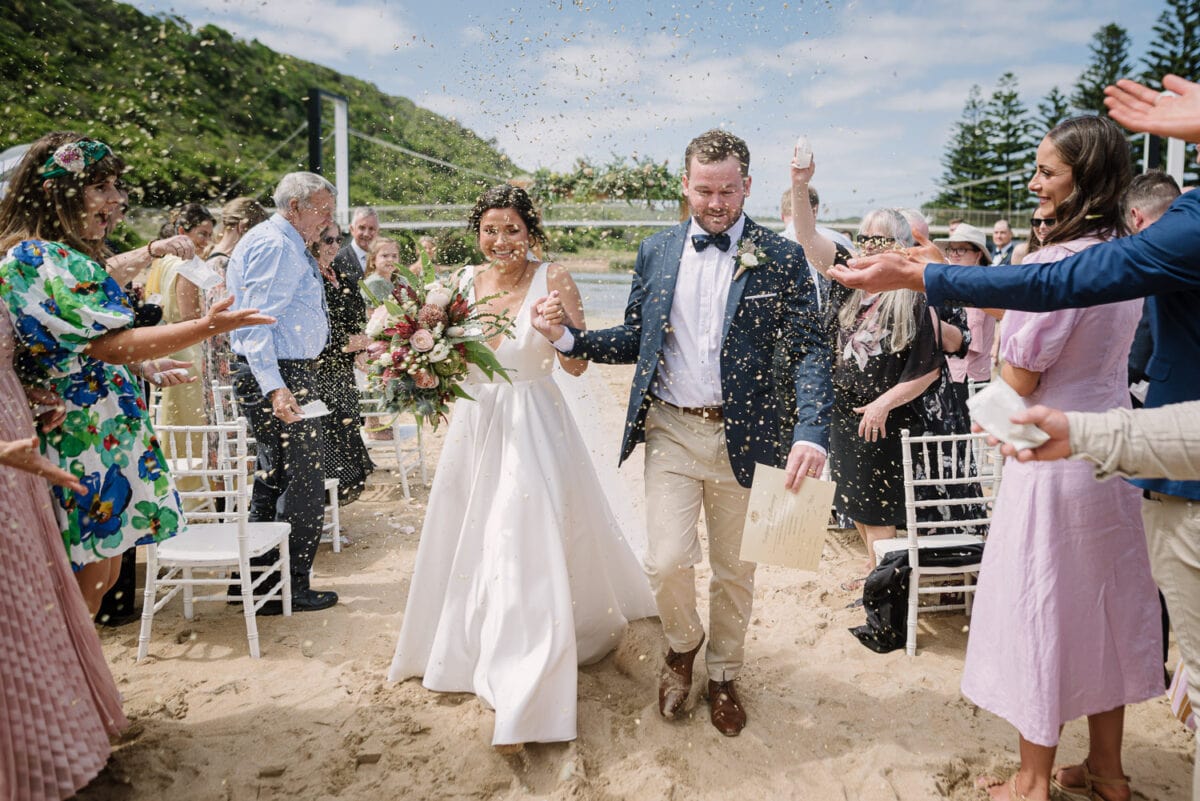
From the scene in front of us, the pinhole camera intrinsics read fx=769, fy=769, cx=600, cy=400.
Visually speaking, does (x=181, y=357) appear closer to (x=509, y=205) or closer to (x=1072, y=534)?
(x=509, y=205)

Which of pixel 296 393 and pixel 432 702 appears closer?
pixel 432 702

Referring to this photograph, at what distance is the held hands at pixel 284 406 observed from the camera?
4.54 meters

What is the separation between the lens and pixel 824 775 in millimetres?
3025

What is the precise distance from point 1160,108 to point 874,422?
2880 millimetres

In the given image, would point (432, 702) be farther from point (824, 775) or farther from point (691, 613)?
point (824, 775)

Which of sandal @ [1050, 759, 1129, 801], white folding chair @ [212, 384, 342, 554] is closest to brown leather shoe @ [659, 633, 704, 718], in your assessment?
sandal @ [1050, 759, 1129, 801]

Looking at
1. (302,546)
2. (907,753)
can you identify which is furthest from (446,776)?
(302,546)

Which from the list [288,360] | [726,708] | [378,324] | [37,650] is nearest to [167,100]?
[288,360]

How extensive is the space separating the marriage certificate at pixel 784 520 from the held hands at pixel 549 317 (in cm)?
105

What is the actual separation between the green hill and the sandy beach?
19.0m

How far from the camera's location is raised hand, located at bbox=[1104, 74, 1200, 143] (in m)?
1.91

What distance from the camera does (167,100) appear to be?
34.3m

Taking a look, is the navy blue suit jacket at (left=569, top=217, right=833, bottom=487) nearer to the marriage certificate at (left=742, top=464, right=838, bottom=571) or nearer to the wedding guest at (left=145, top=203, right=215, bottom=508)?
the marriage certificate at (left=742, top=464, right=838, bottom=571)

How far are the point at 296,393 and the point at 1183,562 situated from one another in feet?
14.8
